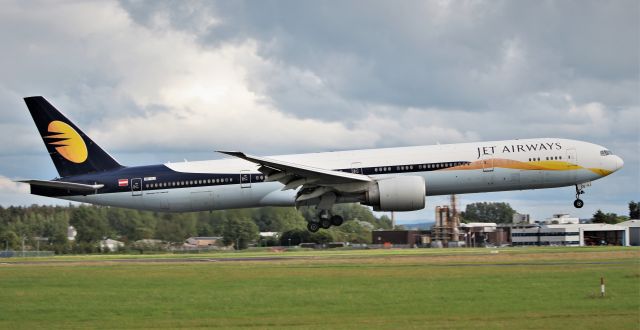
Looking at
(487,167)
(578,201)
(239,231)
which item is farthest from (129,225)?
(578,201)

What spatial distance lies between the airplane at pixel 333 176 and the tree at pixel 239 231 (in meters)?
14.9

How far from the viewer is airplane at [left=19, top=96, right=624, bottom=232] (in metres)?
42.7

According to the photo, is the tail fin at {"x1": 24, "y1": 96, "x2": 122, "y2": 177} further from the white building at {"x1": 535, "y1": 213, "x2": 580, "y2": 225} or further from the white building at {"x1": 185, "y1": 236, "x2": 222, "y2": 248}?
the white building at {"x1": 535, "y1": 213, "x2": 580, "y2": 225}

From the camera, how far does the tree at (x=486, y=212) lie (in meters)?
157

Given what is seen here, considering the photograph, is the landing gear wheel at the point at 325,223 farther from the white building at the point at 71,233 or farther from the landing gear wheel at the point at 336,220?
the white building at the point at 71,233

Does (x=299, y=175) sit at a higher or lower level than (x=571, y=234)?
higher

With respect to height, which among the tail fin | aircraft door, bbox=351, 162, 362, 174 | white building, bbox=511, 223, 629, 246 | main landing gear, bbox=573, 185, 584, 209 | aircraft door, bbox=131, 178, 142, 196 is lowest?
white building, bbox=511, 223, 629, 246

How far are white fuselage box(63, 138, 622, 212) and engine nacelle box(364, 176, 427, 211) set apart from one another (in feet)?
2.98

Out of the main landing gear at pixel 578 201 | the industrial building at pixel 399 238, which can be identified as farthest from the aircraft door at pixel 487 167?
the industrial building at pixel 399 238

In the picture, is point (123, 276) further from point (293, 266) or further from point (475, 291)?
point (475, 291)

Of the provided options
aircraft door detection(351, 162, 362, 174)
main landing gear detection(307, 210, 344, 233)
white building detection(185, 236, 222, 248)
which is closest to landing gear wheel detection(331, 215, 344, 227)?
main landing gear detection(307, 210, 344, 233)

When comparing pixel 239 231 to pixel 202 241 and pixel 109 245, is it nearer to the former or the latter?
pixel 202 241

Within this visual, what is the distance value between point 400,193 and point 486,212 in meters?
131

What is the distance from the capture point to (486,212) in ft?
556
